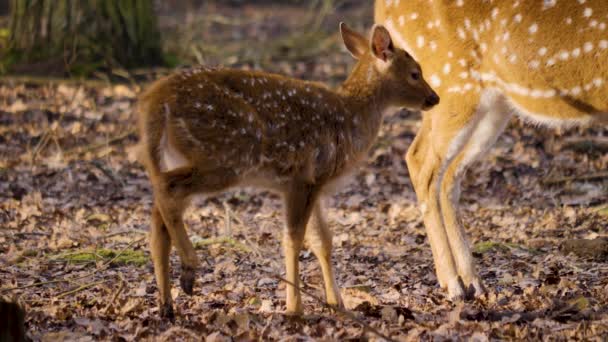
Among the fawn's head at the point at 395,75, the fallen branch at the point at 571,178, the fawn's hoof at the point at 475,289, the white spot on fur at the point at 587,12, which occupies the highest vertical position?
the white spot on fur at the point at 587,12

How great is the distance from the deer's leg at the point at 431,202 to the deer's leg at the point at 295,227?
143 cm

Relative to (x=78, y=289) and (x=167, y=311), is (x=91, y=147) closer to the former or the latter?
(x=78, y=289)

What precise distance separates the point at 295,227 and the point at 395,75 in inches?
54.8

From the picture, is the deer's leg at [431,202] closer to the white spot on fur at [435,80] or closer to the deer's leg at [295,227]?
the white spot on fur at [435,80]

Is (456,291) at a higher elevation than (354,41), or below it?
below

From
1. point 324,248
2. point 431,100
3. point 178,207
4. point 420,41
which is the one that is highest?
point 420,41

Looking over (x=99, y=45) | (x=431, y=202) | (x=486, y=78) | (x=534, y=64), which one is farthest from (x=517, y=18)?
(x=99, y=45)

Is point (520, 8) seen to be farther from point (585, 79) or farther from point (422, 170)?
point (422, 170)

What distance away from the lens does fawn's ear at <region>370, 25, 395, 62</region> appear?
20.8ft

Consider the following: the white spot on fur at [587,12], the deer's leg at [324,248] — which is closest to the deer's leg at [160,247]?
the deer's leg at [324,248]

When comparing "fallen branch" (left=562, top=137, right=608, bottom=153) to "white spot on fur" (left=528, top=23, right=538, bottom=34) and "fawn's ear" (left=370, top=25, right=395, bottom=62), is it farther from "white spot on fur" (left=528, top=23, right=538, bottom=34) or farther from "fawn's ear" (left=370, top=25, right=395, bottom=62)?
"fawn's ear" (left=370, top=25, right=395, bottom=62)

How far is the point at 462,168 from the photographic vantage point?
24.5 ft

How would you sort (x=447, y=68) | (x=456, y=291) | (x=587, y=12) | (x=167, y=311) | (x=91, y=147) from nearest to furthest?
(x=167, y=311) < (x=456, y=291) < (x=587, y=12) < (x=447, y=68) < (x=91, y=147)

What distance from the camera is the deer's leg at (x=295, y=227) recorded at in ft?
18.7
